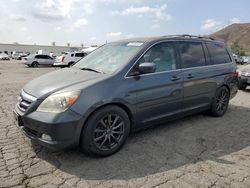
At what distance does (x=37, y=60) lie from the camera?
85.0 feet

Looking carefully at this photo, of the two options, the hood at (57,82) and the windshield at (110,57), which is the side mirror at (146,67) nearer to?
the windshield at (110,57)

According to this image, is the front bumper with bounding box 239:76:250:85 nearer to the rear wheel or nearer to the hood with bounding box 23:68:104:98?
the rear wheel

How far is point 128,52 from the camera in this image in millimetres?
3900

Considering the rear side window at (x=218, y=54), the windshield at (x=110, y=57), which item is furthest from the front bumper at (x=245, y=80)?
the windshield at (x=110, y=57)

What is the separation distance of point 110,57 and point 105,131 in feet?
4.53

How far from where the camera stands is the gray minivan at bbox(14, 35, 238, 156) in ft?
9.98

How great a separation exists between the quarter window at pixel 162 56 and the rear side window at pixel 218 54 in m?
1.35

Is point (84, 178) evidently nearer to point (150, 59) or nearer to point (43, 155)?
point (43, 155)

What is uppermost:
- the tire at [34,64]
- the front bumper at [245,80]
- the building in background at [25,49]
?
the building in background at [25,49]

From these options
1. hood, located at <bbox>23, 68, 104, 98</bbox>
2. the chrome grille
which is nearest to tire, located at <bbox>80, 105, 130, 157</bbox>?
hood, located at <bbox>23, 68, 104, 98</bbox>

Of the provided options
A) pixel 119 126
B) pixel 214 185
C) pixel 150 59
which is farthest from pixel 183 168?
pixel 150 59

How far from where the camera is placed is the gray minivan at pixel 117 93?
3.04m

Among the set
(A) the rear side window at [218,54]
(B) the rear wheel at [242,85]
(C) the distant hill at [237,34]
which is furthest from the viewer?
(C) the distant hill at [237,34]

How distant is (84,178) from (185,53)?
9.81 ft
